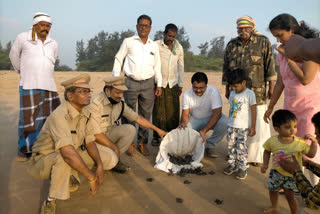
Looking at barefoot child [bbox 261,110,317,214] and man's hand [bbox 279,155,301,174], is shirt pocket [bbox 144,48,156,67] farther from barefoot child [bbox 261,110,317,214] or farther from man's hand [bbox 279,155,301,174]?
man's hand [bbox 279,155,301,174]

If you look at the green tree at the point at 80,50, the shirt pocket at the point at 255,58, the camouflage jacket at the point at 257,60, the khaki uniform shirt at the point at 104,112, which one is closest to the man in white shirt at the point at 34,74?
the khaki uniform shirt at the point at 104,112

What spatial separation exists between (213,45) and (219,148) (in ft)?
108

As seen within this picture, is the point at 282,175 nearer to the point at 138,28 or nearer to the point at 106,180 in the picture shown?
the point at 106,180

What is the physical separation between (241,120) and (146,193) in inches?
61.8

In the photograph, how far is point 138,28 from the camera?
452 cm

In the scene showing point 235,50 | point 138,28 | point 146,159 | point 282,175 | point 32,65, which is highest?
point 138,28

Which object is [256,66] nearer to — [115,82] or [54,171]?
[115,82]

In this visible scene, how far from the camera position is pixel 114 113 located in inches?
153

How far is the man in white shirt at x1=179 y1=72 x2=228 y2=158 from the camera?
14.1 ft

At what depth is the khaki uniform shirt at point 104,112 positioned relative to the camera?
12.1 ft

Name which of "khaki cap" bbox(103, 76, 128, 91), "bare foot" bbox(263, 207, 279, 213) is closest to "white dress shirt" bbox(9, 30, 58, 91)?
"khaki cap" bbox(103, 76, 128, 91)

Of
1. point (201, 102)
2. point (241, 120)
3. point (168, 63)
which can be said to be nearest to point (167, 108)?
point (201, 102)

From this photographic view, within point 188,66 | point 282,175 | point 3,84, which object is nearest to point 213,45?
point 188,66

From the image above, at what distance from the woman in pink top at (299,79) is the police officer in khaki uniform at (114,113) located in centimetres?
188
